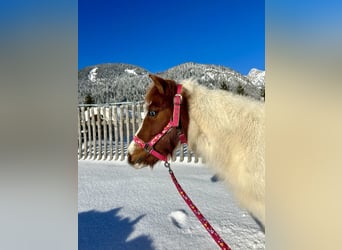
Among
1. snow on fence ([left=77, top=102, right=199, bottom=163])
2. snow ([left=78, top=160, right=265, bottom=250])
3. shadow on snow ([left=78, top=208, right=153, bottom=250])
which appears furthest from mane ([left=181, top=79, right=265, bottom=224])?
snow on fence ([left=77, top=102, right=199, bottom=163])

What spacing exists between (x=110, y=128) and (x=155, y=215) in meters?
4.49

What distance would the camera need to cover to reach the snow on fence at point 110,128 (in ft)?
23.4

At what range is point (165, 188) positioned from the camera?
4.95 metres

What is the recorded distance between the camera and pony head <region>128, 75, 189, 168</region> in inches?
82.6

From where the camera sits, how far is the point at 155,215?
143 inches

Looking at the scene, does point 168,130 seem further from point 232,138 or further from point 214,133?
point 232,138

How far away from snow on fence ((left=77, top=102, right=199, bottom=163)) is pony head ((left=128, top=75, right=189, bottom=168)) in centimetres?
440

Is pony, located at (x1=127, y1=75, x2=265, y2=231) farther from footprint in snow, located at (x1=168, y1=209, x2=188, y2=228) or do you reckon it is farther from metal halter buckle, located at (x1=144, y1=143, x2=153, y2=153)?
footprint in snow, located at (x1=168, y1=209, x2=188, y2=228)

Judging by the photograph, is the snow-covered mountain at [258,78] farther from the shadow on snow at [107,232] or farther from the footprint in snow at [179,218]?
the shadow on snow at [107,232]

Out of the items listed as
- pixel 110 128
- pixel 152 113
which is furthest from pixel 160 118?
pixel 110 128

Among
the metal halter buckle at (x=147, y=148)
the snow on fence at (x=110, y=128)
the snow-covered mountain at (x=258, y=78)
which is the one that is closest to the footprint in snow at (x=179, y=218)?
the metal halter buckle at (x=147, y=148)
